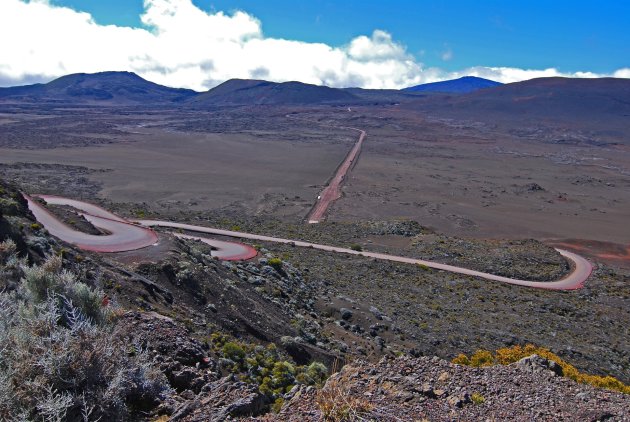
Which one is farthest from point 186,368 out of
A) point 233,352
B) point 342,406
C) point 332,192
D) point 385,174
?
point 385,174

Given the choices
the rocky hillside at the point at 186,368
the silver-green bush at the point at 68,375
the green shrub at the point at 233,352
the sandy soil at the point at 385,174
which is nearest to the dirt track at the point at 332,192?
the sandy soil at the point at 385,174

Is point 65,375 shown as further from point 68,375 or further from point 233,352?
point 233,352

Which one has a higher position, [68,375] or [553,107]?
[553,107]

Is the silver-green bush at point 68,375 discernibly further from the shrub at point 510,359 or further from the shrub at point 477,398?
the shrub at point 510,359

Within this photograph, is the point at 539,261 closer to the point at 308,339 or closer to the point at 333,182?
the point at 308,339

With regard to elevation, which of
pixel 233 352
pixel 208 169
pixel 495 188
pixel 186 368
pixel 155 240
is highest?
pixel 186 368

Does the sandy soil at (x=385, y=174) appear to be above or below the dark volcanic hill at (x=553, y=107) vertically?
below

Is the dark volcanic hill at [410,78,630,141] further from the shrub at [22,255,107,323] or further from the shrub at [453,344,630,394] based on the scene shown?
the shrub at [22,255,107,323]

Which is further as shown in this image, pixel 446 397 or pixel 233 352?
pixel 233 352

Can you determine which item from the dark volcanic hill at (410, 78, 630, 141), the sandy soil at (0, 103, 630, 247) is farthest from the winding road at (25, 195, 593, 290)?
the dark volcanic hill at (410, 78, 630, 141)

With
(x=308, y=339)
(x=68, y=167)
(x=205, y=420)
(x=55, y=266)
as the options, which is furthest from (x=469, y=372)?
(x=68, y=167)
